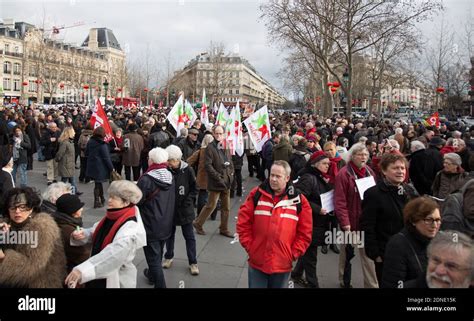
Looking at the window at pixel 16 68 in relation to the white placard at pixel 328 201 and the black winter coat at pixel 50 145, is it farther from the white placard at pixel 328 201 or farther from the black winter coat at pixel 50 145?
the white placard at pixel 328 201

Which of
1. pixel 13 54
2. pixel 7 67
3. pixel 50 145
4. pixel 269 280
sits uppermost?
pixel 13 54

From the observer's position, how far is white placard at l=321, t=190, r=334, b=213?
448cm

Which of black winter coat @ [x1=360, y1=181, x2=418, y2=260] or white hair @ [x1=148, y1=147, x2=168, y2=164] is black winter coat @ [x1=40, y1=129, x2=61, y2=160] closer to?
white hair @ [x1=148, y1=147, x2=168, y2=164]

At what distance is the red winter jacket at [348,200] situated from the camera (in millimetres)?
4285

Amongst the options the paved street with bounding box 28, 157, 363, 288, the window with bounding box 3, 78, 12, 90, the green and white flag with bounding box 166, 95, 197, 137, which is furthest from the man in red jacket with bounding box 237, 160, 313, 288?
the window with bounding box 3, 78, 12, 90

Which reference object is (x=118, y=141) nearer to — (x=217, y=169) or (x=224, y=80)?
(x=217, y=169)

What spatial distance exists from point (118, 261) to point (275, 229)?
129cm

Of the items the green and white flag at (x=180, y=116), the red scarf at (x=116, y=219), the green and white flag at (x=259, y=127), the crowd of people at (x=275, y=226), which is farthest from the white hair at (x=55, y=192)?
the green and white flag at (x=180, y=116)

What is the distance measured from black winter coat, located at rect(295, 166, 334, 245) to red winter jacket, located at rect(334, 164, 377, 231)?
0.23 m

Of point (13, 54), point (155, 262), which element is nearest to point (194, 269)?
point (155, 262)

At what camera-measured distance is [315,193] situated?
4.51 m

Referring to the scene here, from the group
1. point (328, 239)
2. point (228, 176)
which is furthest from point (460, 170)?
point (228, 176)

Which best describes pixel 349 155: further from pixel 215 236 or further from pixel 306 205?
pixel 215 236

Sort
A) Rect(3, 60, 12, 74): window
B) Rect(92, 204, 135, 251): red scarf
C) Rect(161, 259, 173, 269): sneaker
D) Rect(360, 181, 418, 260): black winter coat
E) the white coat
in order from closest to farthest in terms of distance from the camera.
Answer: the white coat < Rect(92, 204, 135, 251): red scarf < Rect(360, 181, 418, 260): black winter coat < Rect(161, 259, 173, 269): sneaker < Rect(3, 60, 12, 74): window
